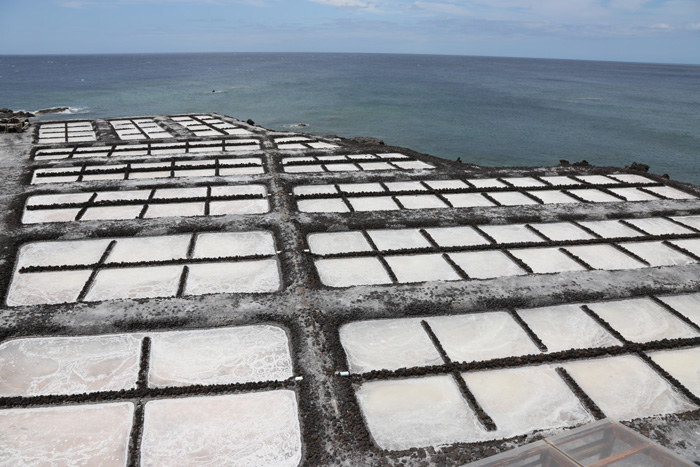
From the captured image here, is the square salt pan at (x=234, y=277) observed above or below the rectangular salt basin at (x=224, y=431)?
above

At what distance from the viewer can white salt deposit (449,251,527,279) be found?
1098 centimetres

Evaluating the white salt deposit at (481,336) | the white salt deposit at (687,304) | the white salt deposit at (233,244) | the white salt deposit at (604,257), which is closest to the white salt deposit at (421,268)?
the white salt deposit at (481,336)

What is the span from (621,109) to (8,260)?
66.4 metres

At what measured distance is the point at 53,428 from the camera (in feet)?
22.0

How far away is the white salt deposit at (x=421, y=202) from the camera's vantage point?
1496 cm

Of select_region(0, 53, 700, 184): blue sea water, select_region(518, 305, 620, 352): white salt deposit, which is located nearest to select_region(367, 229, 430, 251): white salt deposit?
select_region(518, 305, 620, 352): white salt deposit

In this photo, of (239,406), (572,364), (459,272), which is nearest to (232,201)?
(459,272)

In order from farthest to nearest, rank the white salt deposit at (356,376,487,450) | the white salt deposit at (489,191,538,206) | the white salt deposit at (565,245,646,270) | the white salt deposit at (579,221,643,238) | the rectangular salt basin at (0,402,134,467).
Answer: the white salt deposit at (489,191,538,206) < the white salt deposit at (579,221,643,238) < the white salt deposit at (565,245,646,270) < the white salt deposit at (356,376,487,450) < the rectangular salt basin at (0,402,134,467)

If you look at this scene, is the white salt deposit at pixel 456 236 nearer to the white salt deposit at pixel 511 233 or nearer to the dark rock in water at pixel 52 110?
the white salt deposit at pixel 511 233

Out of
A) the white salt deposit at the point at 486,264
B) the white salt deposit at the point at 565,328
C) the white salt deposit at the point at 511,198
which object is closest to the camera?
the white salt deposit at the point at 565,328

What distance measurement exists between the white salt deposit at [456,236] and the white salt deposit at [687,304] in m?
4.33

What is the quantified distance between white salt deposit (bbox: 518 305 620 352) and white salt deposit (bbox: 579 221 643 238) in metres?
4.62

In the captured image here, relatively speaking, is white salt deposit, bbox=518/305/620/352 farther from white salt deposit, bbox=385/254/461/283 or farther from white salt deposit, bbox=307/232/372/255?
white salt deposit, bbox=307/232/372/255

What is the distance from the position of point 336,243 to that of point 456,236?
3445mm
